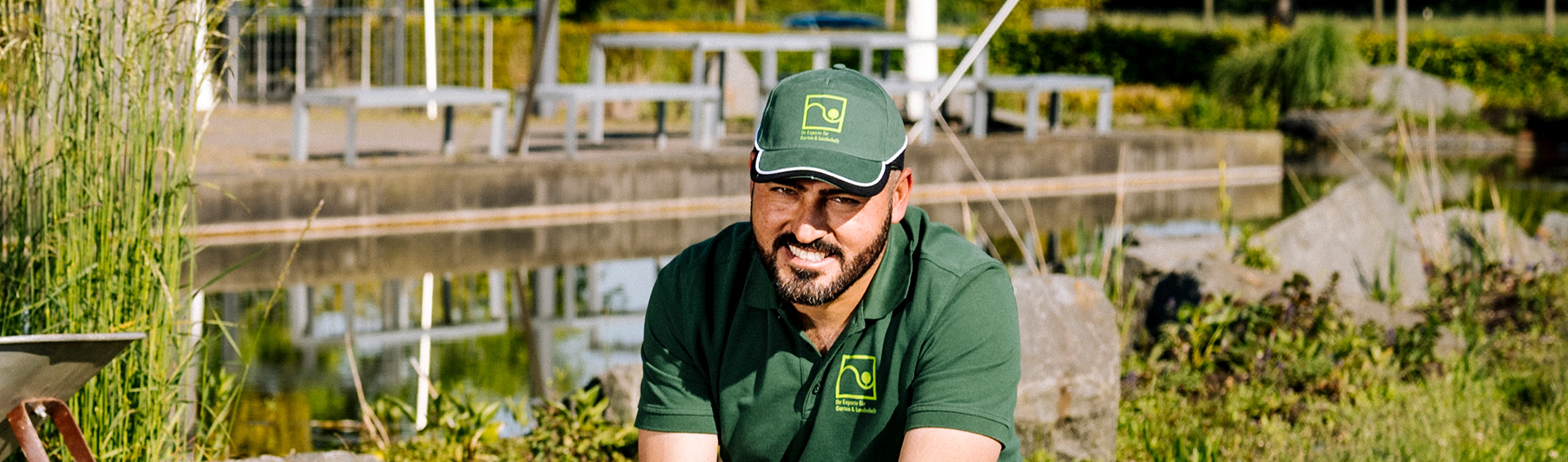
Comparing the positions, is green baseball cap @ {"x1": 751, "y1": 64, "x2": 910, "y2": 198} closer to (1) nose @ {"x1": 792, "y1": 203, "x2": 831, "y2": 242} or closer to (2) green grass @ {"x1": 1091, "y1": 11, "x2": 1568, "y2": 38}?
(1) nose @ {"x1": 792, "y1": 203, "x2": 831, "y2": 242}

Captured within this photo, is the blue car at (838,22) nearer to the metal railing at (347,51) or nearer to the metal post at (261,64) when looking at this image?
the metal railing at (347,51)

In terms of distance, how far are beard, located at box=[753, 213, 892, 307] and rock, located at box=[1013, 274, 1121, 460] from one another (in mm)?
1972

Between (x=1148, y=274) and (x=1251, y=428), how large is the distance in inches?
58.9

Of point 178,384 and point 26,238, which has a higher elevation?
point 26,238

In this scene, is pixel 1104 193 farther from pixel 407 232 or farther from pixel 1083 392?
pixel 1083 392

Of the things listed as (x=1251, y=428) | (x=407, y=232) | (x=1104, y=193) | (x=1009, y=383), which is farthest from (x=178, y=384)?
(x=1104, y=193)

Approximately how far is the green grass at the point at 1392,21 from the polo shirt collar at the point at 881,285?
30.3 metres

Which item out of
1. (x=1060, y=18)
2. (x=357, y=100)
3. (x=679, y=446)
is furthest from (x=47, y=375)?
(x=1060, y=18)

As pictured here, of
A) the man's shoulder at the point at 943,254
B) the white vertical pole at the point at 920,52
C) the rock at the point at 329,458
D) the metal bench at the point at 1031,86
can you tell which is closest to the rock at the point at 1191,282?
the rock at the point at 329,458

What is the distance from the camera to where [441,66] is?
17359 millimetres

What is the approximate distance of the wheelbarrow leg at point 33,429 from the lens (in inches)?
93.8

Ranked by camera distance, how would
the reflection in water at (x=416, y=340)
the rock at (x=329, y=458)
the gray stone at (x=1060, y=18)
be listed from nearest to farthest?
the rock at (x=329, y=458) → the reflection in water at (x=416, y=340) → the gray stone at (x=1060, y=18)

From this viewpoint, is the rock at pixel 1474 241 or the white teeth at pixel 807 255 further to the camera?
the rock at pixel 1474 241

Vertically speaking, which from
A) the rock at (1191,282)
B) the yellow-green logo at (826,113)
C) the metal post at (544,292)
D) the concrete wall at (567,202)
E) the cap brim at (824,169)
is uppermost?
the yellow-green logo at (826,113)
